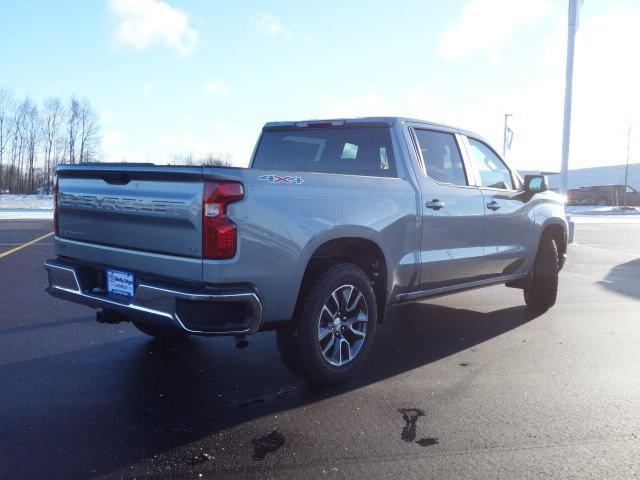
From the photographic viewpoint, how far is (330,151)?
5.24m

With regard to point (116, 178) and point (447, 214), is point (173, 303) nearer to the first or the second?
point (116, 178)

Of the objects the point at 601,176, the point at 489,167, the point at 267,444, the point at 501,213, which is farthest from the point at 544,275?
the point at 601,176

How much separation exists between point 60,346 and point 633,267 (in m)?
9.89

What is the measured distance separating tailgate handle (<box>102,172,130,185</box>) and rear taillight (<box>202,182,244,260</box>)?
69cm

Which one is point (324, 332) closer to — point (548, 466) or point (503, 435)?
point (503, 435)

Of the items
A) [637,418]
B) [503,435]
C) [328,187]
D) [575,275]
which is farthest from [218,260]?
[575,275]

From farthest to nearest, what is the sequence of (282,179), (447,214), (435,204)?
(447,214), (435,204), (282,179)

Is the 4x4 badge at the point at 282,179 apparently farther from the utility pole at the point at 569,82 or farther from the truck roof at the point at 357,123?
the utility pole at the point at 569,82

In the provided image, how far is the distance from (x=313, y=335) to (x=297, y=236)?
668 mm

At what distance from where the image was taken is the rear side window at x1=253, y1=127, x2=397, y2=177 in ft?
16.3

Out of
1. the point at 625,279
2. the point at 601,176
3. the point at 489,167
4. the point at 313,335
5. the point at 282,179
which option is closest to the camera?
the point at 282,179

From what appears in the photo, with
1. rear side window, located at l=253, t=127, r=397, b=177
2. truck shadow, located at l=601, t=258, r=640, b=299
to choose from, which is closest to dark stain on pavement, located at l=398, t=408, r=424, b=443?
rear side window, located at l=253, t=127, r=397, b=177

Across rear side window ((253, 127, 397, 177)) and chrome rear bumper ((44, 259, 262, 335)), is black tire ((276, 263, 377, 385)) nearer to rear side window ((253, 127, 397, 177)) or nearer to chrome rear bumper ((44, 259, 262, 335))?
chrome rear bumper ((44, 259, 262, 335))

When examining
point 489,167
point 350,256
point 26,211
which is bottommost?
point 26,211
